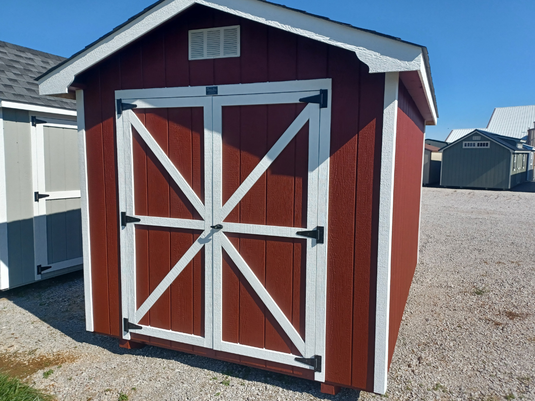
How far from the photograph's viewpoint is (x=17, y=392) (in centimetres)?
303

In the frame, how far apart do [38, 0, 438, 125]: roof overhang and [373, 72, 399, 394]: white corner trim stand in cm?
18

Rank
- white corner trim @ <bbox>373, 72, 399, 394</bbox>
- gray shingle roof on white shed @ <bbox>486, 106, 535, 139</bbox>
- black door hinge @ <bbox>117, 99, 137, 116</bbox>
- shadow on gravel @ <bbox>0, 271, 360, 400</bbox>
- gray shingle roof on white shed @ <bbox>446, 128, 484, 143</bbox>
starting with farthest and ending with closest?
gray shingle roof on white shed @ <bbox>486, 106, 535, 139</bbox>
gray shingle roof on white shed @ <bbox>446, 128, 484, 143</bbox>
black door hinge @ <bbox>117, 99, 137, 116</bbox>
shadow on gravel @ <bbox>0, 271, 360, 400</bbox>
white corner trim @ <bbox>373, 72, 399, 394</bbox>

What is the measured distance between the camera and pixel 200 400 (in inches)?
124

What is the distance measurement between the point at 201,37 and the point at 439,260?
6.27m

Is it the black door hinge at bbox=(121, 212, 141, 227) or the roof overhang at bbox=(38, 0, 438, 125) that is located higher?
the roof overhang at bbox=(38, 0, 438, 125)

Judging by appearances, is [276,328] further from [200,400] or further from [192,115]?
[192,115]

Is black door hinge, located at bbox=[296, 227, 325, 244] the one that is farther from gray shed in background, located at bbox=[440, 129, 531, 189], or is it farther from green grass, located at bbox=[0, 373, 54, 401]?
gray shed in background, located at bbox=[440, 129, 531, 189]

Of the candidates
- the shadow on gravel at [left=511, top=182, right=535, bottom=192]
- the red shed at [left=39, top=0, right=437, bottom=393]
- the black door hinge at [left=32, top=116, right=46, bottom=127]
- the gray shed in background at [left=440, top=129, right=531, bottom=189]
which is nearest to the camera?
the red shed at [left=39, top=0, right=437, bottom=393]

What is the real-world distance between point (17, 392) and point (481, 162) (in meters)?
24.1

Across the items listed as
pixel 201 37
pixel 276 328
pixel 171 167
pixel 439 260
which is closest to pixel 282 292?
pixel 276 328

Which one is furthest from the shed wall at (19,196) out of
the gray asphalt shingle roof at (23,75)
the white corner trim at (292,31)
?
the white corner trim at (292,31)

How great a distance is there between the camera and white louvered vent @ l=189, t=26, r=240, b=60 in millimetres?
3342

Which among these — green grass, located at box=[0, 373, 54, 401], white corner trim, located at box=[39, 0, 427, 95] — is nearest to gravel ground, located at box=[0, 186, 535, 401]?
green grass, located at box=[0, 373, 54, 401]

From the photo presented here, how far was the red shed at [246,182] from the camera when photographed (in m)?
3.02
